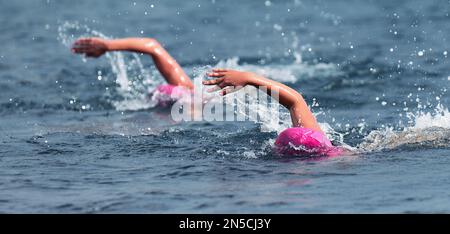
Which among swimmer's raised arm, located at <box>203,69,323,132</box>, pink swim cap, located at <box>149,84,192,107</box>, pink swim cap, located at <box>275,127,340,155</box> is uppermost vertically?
pink swim cap, located at <box>149,84,192,107</box>

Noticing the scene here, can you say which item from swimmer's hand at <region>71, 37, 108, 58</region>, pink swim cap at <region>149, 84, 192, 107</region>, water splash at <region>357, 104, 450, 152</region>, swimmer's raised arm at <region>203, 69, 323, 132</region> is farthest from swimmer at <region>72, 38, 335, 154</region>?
pink swim cap at <region>149, 84, 192, 107</region>

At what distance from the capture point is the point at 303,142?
882cm

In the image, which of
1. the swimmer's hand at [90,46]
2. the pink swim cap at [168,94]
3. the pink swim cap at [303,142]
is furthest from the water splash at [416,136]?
the swimmer's hand at [90,46]

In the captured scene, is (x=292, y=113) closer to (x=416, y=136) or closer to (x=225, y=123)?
(x=416, y=136)

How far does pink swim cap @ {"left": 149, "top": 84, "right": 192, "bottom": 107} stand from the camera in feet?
39.6

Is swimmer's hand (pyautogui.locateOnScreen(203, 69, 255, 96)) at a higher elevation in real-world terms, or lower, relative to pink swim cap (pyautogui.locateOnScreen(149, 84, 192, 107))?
lower

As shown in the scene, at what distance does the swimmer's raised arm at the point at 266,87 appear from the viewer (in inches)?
337

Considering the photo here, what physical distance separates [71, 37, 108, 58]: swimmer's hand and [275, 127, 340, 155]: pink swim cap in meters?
3.28

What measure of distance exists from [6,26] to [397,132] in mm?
12939

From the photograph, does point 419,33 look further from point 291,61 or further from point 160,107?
point 160,107

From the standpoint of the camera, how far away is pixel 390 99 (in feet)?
41.6

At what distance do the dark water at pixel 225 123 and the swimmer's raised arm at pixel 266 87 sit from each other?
0.44 m

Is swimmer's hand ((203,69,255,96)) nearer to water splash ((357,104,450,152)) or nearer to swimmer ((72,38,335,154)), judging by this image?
swimmer ((72,38,335,154))

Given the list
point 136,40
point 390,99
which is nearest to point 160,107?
point 136,40
